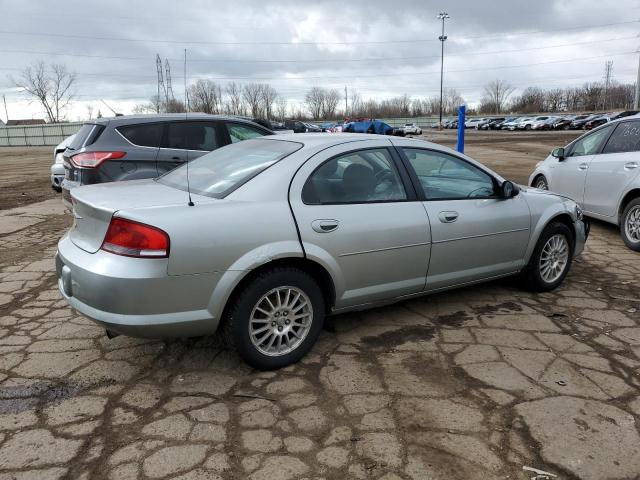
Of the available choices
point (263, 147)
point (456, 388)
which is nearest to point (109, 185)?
point (263, 147)

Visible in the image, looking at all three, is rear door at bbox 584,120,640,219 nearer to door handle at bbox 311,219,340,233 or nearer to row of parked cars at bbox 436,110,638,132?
door handle at bbox 311,219,340,233

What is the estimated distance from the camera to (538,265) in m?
4.81

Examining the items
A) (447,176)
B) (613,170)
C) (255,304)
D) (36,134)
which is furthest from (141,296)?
(36,134)

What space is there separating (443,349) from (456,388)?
0.55 metres

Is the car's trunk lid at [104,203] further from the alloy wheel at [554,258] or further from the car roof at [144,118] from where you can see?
the car roof at [144,118]

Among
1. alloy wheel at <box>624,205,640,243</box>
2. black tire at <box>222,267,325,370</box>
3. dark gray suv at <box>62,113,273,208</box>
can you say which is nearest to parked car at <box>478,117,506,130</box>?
alloy wheel at <box>624,205,640,243</box>

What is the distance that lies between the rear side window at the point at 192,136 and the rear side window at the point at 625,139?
17.6 feet

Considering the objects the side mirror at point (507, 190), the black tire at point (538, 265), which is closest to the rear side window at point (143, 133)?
the side mirror at point (507, 190)

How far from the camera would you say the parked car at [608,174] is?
21.3ft

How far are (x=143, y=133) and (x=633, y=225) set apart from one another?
6.34 meters

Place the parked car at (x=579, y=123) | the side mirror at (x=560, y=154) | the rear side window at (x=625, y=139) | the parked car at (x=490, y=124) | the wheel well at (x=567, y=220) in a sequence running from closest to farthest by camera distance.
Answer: the wheel well at (x=567, y=220) < the rear side window at (x=625, y=139) < the side mirror at (x=560, y=154) < the parked car at (x=579, y=123) < the parked car at (x=490, y=124)

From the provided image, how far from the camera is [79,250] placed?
3311mm

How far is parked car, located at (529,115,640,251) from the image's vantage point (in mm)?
6496

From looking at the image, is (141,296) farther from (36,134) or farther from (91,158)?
(36,134)
